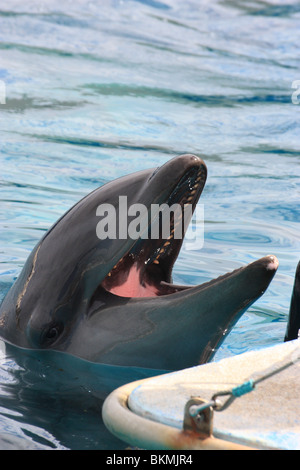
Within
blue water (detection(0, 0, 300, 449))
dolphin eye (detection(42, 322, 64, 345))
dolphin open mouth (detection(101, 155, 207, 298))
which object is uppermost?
dolphin open mouth (detection(101, 155, 207, 298))

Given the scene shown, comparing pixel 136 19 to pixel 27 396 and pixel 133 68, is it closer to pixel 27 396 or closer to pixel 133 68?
pixel 133 68

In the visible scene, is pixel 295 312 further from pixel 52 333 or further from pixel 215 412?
pixel 215 412

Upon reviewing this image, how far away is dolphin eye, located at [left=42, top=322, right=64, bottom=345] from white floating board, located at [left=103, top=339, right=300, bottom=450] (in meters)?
1.10

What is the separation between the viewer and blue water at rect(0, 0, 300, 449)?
13.7ft

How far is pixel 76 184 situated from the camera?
383 inches

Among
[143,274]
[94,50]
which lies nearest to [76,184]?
[143,274]

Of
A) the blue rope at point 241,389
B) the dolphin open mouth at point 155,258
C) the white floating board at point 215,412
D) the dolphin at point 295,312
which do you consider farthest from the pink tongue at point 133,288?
the blue rope at point 241,389

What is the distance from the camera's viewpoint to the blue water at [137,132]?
13.7 ft

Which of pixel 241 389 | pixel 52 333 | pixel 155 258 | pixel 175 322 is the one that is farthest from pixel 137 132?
pixel 241 389

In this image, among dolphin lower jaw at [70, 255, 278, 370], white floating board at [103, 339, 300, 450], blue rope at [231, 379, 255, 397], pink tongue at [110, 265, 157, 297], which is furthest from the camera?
pink tongue at [110, 265, 157, 297]

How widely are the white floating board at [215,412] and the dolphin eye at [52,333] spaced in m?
1.10

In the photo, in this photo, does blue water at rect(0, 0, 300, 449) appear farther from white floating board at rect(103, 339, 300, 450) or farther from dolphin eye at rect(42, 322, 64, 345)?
white floating board at rect(103, 339, 300, 450)

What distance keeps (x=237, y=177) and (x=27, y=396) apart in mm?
6390

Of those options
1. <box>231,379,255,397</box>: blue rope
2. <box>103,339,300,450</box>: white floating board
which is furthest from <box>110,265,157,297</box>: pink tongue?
<box>231,379,255,397</box>: blue rope
